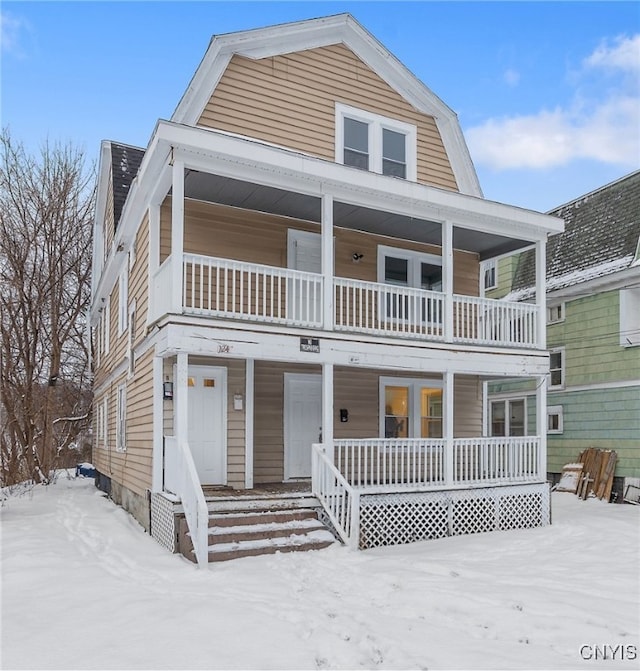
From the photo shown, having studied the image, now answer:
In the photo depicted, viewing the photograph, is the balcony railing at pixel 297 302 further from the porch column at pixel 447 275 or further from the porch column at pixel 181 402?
the porch column at pixel 181 402

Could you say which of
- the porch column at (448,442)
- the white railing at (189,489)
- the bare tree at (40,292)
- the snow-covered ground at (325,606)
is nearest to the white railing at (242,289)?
the white railing at (189,489)

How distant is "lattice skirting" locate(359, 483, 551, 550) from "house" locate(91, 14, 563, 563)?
0.12 feet

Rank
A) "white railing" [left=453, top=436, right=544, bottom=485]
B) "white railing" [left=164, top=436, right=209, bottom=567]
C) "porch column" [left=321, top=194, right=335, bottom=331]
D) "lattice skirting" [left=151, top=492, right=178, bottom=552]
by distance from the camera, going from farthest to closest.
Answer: "white railing" [left=453, top=436, right=544, bottom=485] → "porch column" [left=321, top=194, right=335, bottom=331] → "lattice skirting" [left=151, top=492, right=178, bottom=552] → "white railing" [left=164, top=436, right=209, bottom=567]

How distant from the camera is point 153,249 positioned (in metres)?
10.2

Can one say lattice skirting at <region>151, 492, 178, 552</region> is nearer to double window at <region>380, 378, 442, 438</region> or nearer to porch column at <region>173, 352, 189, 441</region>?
porch column at <region>173, 352, 189, 441</region>

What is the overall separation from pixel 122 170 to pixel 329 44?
6.14 metres

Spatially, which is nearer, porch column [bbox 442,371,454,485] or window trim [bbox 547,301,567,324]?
porch column [bbox 442,371,454,485]

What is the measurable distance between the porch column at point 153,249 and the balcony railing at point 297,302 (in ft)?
0.58

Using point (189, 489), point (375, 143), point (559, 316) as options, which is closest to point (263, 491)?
point (189, 489)

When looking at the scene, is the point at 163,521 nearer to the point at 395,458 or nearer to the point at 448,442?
the point at 395,458

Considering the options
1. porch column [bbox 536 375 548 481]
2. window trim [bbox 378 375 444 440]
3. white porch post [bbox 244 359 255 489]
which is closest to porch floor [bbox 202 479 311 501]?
white porch post [bbox 244 359 255 489]

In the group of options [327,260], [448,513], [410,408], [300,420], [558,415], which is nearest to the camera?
[327,260]

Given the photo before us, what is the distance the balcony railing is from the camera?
9211 millimetres

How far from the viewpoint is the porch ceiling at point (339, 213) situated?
→ 10.5 metres
